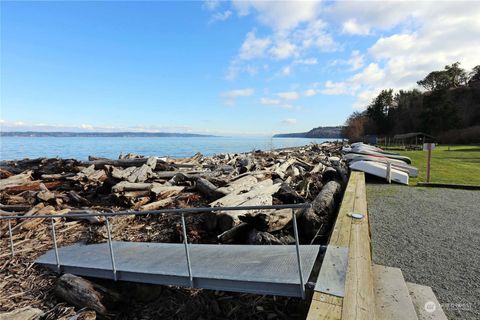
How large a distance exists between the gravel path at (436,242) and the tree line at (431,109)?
54.7 m

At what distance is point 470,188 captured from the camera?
10.4m

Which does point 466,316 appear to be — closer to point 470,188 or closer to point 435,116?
point 470,188

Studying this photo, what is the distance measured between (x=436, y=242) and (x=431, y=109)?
6278cm

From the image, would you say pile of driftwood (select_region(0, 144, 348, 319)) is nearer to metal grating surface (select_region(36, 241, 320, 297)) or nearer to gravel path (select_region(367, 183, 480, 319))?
metal grating surface (select_region(36, 241, 320, 297))

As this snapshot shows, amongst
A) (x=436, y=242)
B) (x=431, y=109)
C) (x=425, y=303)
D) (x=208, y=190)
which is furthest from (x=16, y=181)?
(x=431, y=109)

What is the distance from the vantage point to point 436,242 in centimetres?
541

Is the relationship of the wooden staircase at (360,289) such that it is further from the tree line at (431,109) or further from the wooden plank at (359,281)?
the tree line at (431,109)

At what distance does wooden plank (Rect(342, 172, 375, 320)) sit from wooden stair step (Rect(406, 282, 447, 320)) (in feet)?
2.51

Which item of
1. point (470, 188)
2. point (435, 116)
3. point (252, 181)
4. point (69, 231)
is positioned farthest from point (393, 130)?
point (69, 231)

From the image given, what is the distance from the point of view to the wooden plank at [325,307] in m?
2.34

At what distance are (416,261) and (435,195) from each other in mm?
6204

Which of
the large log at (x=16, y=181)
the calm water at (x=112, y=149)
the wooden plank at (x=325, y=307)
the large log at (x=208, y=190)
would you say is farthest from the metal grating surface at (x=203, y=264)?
the calm water at (x=112, y=149)

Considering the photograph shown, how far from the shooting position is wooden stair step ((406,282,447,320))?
10.4 feet

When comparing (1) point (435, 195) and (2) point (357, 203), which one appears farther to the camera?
(1) point (435, 195)
